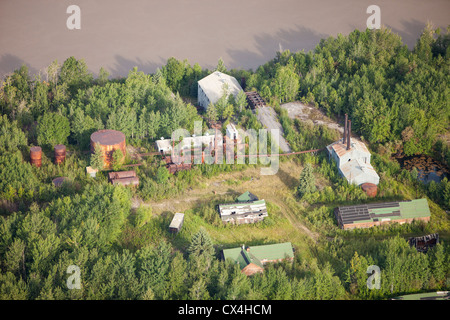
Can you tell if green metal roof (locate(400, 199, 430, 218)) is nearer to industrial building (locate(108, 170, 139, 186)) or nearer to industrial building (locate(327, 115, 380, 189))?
industrial building (locate(327, 115, 380, 189))

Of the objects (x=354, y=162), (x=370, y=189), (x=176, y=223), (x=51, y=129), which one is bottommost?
(x=176, y=223)

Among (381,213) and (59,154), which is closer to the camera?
(381,213)

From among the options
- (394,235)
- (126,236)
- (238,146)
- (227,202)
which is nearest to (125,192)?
(126,236)

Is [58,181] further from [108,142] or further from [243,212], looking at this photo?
[243,212]

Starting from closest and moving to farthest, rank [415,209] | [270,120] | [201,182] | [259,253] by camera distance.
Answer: [259,253]
[415,209]
[201,182]
[270,120]

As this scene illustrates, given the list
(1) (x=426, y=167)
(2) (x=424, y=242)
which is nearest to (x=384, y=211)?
(2) (x=424, y=242)

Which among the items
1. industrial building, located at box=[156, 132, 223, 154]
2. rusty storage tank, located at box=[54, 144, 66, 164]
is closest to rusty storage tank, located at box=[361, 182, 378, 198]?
industrial building, located at box=[156, 132, 223, 154]

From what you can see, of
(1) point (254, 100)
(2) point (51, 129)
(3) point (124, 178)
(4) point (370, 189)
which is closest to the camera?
(3) point (124, 178)

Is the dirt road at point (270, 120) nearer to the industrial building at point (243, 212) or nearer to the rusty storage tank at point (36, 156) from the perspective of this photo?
the industrial building at point (243, 212)
